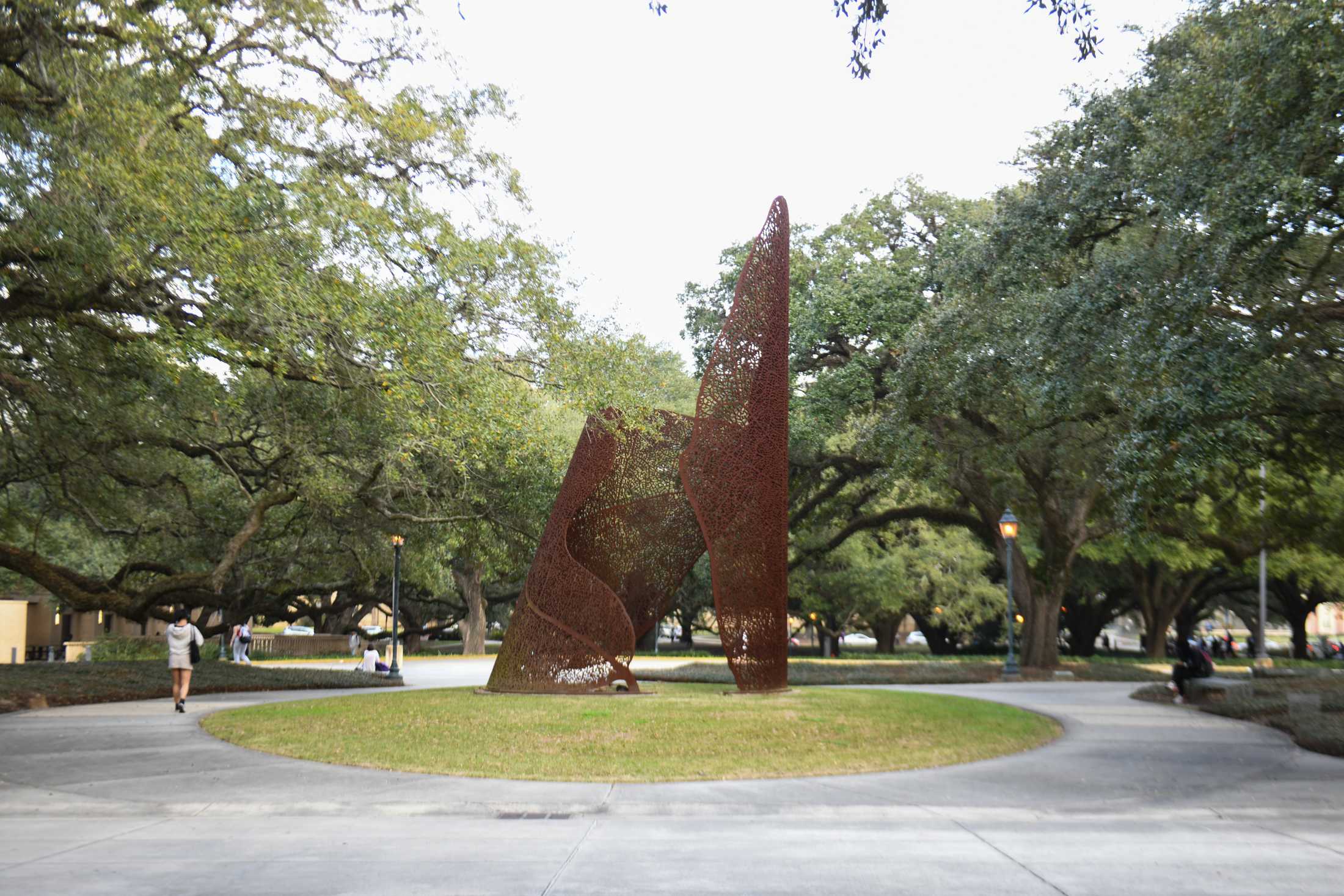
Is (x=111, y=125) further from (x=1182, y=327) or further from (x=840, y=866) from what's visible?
(x=1182, y=327)

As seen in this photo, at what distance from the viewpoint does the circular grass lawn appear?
1054 cm

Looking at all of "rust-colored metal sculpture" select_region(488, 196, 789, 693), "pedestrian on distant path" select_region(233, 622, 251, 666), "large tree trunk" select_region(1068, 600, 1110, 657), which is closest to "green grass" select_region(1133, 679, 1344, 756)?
"rust-colored metal sculpture" select_region(488, 196, 789, 693)

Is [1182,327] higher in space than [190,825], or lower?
higher

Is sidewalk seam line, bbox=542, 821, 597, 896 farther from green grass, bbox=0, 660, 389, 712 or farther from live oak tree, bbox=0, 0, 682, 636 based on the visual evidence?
green grass, bbox=0, 660, 389, 712

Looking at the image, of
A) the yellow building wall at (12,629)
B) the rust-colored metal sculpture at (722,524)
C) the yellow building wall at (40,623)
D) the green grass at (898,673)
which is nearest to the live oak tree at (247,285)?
the rust-colored metal sculpture at (722,524)

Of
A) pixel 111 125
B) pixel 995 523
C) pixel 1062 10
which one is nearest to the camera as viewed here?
pixel 1062 10

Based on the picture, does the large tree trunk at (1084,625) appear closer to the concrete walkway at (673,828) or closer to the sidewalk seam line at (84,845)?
the concrete walkway at (673,828)

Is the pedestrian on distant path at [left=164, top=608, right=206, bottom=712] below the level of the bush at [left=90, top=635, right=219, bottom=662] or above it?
above

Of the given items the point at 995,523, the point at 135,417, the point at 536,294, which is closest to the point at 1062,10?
the point at 536,294

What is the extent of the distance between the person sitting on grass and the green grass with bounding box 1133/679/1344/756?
1.07 ft

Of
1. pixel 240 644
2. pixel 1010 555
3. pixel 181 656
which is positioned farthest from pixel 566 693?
pixel 240 644

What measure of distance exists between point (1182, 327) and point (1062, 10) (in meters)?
7.48

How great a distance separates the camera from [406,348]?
1291cm

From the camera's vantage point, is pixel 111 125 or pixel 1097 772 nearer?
pixel 1097 772
